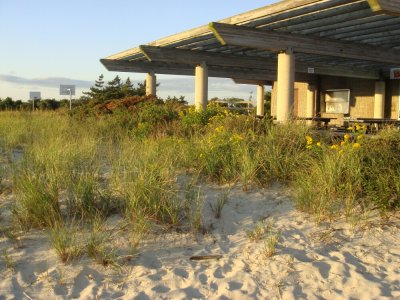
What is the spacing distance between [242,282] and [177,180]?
89.9 inches

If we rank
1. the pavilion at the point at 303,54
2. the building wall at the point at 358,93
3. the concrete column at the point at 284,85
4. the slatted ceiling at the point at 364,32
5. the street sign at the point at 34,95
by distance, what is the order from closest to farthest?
the pavilion at the point at 303,54 → the slatted ceiling at the point at 364,32 → the concrete column at the point at 284,85 → the building wall at the point at 358,93 → the street sign at the point at 34,95

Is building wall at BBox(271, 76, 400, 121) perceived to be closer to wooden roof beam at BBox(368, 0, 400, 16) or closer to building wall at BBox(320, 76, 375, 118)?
building wall at BBox(320, 76, 375, 118)

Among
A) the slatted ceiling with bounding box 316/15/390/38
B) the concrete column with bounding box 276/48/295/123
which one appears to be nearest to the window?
the slatted ceiling with bounding box 316/15/390/38

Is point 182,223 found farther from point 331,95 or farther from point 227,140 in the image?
point 331,95

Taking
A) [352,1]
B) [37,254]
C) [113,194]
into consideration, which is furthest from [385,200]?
[352,1]

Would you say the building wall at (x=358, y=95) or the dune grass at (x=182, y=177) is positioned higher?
the building wall at (x=358, y=95)

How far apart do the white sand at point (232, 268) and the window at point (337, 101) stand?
60.2 feet

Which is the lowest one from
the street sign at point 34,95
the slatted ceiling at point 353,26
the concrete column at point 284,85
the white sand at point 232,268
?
the white sand at point 232,268

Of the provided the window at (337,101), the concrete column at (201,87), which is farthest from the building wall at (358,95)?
the concrete column at (201,87)

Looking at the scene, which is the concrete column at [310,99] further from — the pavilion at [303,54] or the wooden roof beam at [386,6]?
the wooden roof beam at [386,6]

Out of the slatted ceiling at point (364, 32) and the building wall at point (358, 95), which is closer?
the slatted ceiling at point (364, 32)

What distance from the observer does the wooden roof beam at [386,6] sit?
8.37m

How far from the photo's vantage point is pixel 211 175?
607 centimetres

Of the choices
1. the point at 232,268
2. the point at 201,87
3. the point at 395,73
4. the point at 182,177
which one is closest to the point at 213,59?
the point at 201,87
